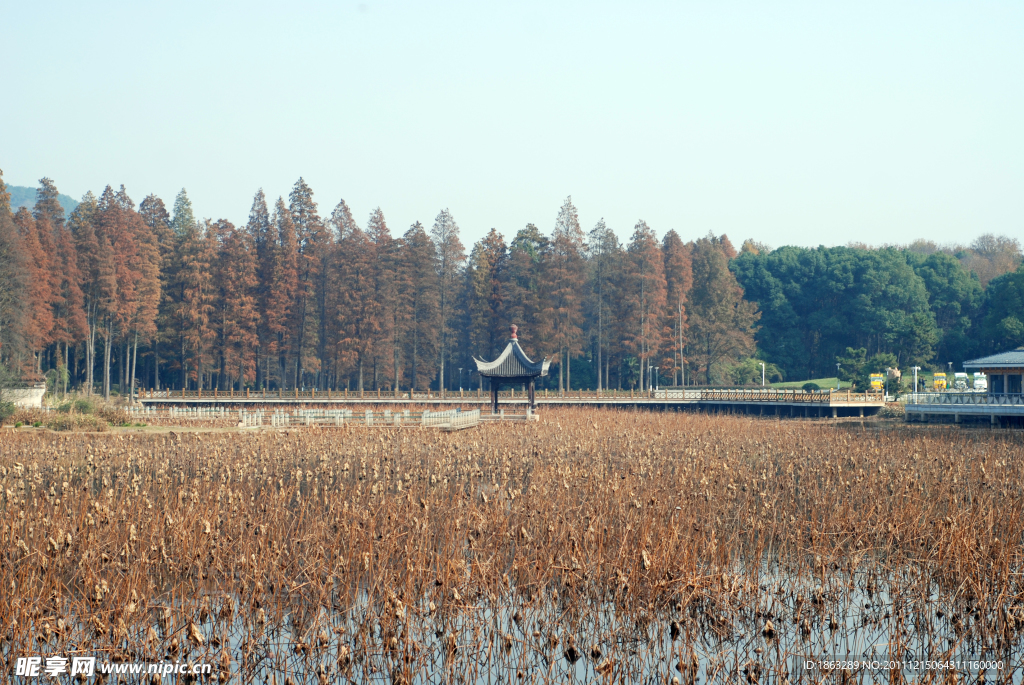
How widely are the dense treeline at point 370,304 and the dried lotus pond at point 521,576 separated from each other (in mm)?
41490

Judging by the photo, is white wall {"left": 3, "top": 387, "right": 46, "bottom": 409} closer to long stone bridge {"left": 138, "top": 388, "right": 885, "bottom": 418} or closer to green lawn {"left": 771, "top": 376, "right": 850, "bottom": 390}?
long stone bridge {"left": 138, "top": 388, "right": 885, "bottom": 418}

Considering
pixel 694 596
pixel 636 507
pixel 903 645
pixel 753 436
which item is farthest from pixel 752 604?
pixel 753 436

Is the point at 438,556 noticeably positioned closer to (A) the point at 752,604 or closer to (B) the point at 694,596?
(B) the point at 694,596

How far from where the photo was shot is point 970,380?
60.0 metres

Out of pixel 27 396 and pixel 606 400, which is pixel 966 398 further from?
pixel 27 396

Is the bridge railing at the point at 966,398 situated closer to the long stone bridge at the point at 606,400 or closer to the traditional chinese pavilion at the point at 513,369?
the long stone bridge at the point at 606,400

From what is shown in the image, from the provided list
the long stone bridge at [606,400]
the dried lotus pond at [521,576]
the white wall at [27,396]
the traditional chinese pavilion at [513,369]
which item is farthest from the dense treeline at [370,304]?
the dried lotus pond at [521,576]

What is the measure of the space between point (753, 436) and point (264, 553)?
20.8 m

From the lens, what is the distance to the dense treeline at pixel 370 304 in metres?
55.2

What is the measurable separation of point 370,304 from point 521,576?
1954 inches

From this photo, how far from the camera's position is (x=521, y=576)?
9641mm

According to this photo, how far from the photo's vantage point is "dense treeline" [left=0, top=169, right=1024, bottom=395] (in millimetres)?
55188
